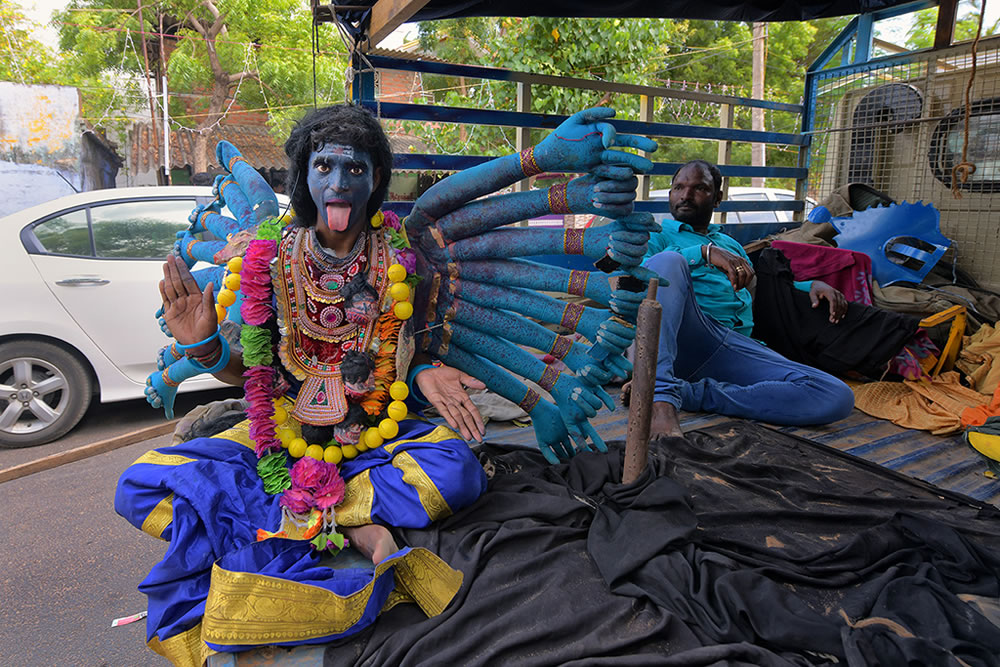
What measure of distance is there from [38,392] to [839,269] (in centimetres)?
529

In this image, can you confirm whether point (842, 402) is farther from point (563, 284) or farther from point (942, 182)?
point (942, 182)

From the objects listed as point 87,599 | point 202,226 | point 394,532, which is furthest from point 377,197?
point 87,599

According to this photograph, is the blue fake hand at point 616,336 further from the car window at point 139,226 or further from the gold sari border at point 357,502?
the car window at point 139,226

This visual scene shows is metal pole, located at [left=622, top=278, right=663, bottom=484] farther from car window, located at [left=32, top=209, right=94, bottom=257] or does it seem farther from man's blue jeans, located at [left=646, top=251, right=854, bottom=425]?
car window, located at [left=32, top=209, right=94, bottom=257]

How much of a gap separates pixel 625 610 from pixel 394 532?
2.49ft

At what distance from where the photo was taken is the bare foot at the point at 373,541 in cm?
187

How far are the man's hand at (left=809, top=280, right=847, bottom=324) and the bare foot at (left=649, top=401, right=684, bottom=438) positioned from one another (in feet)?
4.67

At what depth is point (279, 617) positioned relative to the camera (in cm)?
160

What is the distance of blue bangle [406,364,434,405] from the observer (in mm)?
2236

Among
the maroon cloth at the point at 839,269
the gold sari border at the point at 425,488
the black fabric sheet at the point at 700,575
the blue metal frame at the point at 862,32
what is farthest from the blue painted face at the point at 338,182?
the blue metal frame at the point at 862,32

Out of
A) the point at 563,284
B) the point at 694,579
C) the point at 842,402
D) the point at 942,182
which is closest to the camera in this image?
the point at 694,579

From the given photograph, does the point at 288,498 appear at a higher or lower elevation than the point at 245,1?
lower

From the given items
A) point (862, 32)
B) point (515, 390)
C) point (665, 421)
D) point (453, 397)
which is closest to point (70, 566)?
point (453, 397)

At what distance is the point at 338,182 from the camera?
1.97m
